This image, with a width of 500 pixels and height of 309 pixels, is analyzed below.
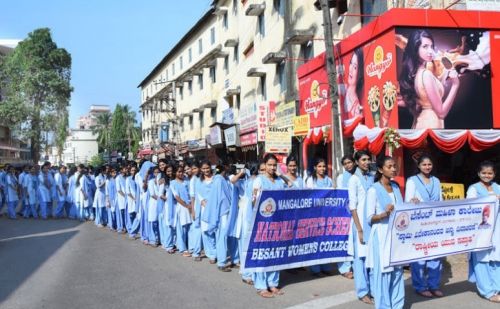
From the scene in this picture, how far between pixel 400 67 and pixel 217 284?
641 centimetres

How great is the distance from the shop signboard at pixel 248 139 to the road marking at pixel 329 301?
13362 mm

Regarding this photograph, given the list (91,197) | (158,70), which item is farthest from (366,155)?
(158,70)

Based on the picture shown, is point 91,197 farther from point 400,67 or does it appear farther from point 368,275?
point 368,275

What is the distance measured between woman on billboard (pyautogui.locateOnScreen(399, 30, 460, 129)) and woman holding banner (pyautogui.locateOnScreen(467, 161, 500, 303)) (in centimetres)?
476

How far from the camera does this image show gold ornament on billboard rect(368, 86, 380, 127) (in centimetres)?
1141

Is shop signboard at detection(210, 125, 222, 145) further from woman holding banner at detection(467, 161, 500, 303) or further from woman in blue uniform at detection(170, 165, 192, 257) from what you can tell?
woman holding banner at detection(467, 161, 500, 303)

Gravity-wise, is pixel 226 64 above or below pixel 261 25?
below

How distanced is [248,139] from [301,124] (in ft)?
24.9

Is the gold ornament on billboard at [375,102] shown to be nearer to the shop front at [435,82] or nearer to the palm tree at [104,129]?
the shop front at [435,82]

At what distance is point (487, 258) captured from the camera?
19.7 ft

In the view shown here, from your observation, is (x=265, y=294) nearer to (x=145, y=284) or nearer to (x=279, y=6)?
(x=145, y=284)

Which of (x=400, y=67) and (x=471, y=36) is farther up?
(x=471, y=36)

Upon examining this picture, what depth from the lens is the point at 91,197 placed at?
52.9 ft

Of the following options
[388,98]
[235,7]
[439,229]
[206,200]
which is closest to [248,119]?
[235,7]
